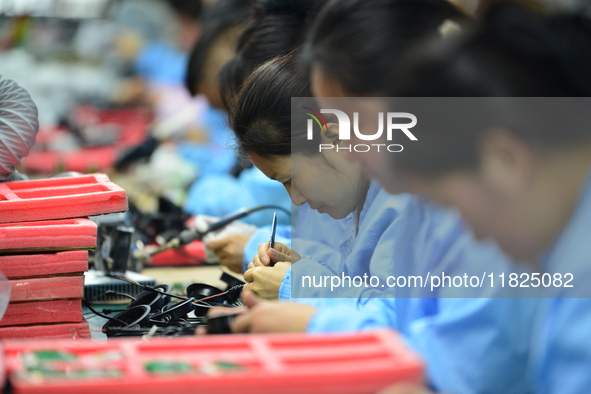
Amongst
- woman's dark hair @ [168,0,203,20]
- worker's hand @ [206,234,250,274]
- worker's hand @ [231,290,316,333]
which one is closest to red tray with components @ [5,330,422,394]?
worker's hand @ [231,290,316,333]

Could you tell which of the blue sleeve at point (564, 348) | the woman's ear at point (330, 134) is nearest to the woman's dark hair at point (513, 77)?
the blue sleeve at point (564, 348)

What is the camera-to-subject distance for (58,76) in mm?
3631

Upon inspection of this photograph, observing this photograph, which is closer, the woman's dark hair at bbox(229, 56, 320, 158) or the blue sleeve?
the blue sleeve

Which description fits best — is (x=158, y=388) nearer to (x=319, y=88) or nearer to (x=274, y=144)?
(x=319, y=88)

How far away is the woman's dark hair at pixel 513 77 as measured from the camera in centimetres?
55

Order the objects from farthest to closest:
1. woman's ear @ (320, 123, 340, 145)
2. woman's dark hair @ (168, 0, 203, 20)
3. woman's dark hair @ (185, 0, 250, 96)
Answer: woman's dark hair @ (168, 0, 203, 20), woman's dark hair @ (185, 0, 250, 96), woman's ear @ (320, 123, 340, 145)

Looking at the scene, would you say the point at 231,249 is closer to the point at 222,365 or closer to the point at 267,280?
the point at 267,280

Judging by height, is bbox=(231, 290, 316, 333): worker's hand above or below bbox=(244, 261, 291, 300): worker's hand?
above

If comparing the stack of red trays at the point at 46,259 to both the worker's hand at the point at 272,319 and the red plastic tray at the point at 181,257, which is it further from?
the red plastic tray at the point at 181,257

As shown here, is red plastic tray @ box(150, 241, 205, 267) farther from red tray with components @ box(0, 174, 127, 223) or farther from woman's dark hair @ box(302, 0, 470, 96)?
woman's dark hair @ box(302, 0, 470, 96)

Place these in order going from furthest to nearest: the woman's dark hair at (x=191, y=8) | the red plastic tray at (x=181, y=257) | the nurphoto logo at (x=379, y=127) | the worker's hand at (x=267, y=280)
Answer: the woman's dark hair at (x=191, y=8) → the red plastic tray at (x=181, y=257) → the worker's hand at (x=267, y=280) → the nurphoto logo at (x=379, y=127)

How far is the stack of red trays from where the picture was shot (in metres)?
0.92

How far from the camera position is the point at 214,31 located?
2066 mm

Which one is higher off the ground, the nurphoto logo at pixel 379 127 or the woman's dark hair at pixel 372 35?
the woman's dark hair at pixel 372 35
